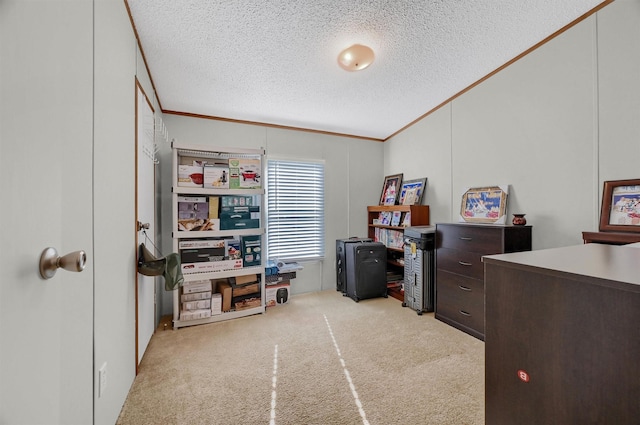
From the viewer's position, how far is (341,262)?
376 cm

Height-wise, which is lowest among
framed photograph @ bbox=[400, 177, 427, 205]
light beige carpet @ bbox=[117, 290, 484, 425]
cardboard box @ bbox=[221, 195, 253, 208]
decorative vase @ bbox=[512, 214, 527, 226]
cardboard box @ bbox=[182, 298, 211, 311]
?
light beige carpet @ bbox=[117, 290, 484, 425]

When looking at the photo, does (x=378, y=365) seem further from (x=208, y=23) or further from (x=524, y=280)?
(x=208, y=23)

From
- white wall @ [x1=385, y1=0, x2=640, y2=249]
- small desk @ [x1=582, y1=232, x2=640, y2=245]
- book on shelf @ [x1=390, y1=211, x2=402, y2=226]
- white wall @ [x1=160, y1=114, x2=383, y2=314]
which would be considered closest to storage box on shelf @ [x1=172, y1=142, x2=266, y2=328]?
white wall @ [x1=160, y1=114, x2=383, y2=314]

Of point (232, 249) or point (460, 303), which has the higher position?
point (232, 249)

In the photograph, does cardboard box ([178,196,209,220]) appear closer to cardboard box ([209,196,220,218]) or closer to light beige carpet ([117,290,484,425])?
cardboard box ([209,196,220,218])

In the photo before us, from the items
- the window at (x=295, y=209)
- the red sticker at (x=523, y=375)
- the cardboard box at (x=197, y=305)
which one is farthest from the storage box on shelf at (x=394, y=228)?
the red sticker at (x=523, y=375)

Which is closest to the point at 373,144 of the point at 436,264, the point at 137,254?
the point at 436,264

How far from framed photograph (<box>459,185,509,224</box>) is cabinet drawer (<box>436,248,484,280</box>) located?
16.6 inches

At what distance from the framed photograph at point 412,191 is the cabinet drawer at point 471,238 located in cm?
75

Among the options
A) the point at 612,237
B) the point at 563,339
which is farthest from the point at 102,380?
the point at 612,237

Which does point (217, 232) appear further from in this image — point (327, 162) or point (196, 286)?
point (327, 162)

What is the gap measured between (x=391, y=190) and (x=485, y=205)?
4.94 feet

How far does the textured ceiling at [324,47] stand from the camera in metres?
1.73

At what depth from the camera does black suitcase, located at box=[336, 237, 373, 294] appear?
3689mm
